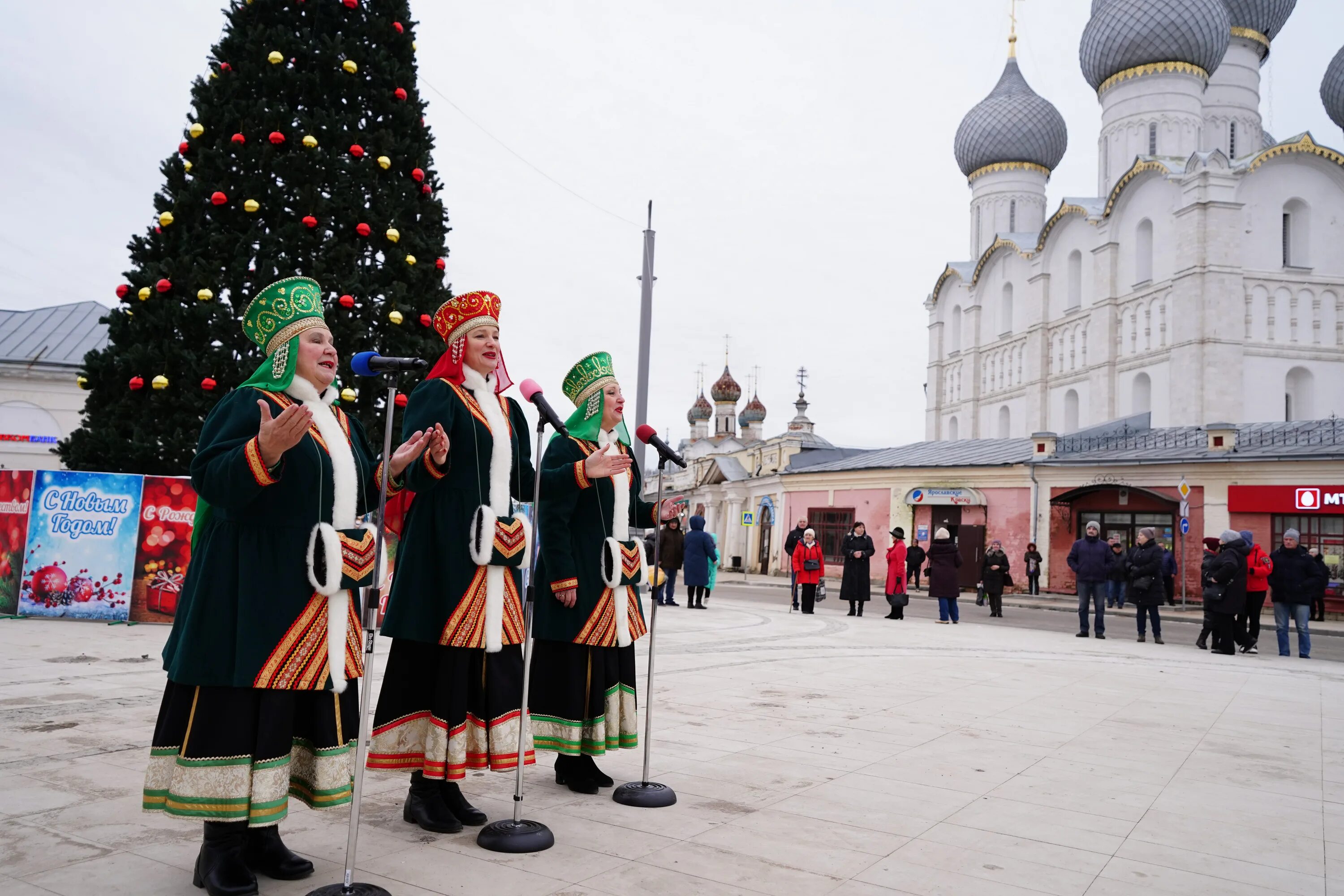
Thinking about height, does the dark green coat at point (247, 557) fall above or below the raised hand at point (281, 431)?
below

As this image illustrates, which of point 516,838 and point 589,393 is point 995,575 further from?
point 516,838

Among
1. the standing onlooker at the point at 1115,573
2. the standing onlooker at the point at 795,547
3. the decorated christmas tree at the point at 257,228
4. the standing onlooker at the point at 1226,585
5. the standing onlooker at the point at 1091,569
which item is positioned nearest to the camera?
the decorated christmas tree at the point at 257,228

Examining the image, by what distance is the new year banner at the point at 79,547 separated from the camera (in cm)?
1103

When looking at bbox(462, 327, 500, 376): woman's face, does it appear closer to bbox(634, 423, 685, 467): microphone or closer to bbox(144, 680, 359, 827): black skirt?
bbox(634, 423, 685, 467): microphone

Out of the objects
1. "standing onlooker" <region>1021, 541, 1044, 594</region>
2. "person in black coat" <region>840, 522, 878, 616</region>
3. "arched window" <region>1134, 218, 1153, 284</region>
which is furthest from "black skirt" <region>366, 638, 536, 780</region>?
"arched window" <region>1134, 218, 1153, 284</region>

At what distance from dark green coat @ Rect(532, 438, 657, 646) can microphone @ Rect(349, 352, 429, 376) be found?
1371mm

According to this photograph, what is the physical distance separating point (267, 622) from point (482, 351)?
1.51 m

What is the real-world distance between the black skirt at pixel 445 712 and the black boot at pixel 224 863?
75 centimetres

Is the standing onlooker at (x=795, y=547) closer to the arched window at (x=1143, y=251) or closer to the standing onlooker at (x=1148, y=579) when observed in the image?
the standing onlooker at (x=1148, y=579)

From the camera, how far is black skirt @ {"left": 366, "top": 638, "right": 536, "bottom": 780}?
3961 millimetres

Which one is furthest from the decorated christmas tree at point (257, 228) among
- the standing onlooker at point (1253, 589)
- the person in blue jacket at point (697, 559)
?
the standing onlooker at point (1253, 589)

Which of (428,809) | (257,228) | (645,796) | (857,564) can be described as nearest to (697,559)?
(857,564)

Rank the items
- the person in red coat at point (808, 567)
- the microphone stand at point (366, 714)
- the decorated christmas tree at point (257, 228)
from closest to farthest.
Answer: the microphone stand at point (366, 714)
the decorated christmas tree at point (257, 228)
the person in red coat at point (808, 567)

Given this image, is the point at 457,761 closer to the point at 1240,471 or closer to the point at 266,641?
the point at 266,641
